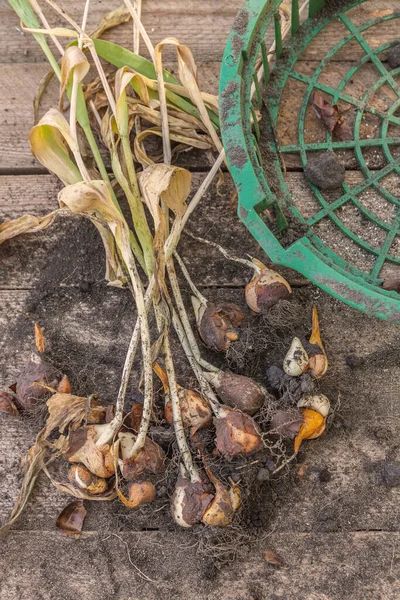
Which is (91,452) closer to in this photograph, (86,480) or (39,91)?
(86,480)

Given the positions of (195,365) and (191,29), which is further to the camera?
(191,29)

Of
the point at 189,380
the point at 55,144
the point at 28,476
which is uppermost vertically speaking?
the point at 55,144

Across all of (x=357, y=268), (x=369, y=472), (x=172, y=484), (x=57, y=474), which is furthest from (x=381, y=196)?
(x=57, y=474)

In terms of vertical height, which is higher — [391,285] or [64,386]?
[391,285]

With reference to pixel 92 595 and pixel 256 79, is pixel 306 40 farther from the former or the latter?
pixel 92 595

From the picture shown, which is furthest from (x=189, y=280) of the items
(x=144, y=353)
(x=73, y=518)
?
(x=73, y=518)

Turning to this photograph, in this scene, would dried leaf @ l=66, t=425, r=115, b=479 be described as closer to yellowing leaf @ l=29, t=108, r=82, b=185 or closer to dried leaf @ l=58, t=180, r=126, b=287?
dried leaf @ l=58, t=180, r=126, b=287

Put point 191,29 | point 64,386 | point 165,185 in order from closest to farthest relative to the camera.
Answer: point 165,185 < point 64,386 < point 191,29

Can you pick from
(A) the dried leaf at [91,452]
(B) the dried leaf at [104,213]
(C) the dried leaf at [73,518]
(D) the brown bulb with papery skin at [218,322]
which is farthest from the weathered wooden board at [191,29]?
(C) the dried leaf at [73,518]
